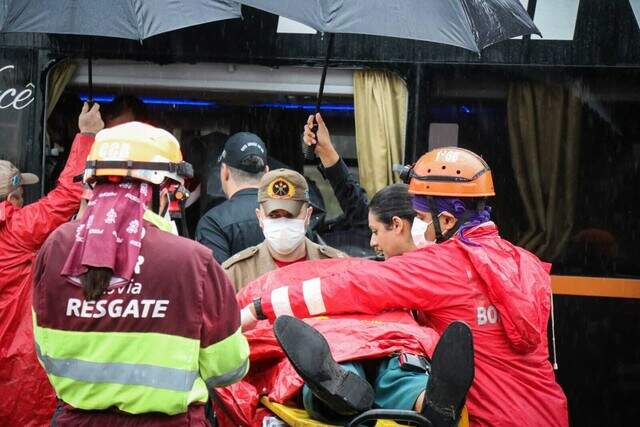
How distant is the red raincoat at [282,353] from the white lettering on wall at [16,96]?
2.36m

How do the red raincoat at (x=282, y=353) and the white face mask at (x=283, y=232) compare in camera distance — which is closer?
the red raincoat at (x=282, y=353)

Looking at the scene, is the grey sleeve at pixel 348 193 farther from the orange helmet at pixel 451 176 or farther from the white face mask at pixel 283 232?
the orange helmet at pixel 451 176

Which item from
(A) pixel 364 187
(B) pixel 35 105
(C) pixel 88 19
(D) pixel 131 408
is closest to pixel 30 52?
(B) pixel 35 105

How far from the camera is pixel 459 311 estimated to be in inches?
159

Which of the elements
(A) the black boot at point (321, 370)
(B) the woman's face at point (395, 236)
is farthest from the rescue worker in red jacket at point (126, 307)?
(B) the woman's face at point (395, 236)

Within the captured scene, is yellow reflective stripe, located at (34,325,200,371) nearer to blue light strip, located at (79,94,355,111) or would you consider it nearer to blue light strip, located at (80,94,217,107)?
blue light strip, located at (79,94,355,111)

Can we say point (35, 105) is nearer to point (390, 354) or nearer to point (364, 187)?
point (364, 187)

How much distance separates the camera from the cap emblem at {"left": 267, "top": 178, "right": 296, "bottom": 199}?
4.99 metres

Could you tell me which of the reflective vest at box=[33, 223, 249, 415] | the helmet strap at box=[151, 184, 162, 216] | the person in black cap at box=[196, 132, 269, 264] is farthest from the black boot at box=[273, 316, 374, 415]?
the person in black cap at box=[196, 132, 269, 264]

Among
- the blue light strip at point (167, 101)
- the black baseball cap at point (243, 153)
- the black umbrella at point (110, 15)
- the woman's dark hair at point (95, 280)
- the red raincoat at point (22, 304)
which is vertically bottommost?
the red raincoat at point (22, 304)

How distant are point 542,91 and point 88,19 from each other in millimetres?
2730

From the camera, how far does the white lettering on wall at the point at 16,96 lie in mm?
6035

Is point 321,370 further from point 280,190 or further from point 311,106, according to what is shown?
point 311,106

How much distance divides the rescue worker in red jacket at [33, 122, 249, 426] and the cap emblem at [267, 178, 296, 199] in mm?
1657
